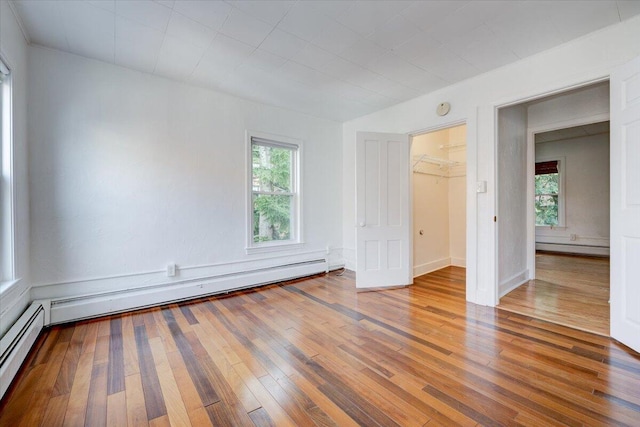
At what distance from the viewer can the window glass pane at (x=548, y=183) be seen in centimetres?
658

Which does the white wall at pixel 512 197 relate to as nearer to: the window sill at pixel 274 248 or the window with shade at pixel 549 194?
the window sill at pixel 274 248

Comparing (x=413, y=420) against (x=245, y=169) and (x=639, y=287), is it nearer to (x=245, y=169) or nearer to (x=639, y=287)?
(x=639, y=287)

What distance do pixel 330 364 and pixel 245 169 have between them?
106 inches

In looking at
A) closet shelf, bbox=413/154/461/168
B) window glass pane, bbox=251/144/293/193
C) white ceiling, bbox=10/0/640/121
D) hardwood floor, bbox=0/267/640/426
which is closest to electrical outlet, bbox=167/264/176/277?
hardwood floor, bbox=0/267/640/426

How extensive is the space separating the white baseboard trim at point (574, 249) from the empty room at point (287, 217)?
6.89 feet

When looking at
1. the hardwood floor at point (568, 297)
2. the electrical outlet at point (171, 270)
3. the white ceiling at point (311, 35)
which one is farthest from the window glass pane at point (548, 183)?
the electrical outlet at point (171, 270)

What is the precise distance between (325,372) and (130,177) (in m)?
2.74

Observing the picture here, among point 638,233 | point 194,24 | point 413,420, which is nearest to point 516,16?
point 638,233

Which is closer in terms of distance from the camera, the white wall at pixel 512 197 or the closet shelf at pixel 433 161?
the white wall at pixel 512 197

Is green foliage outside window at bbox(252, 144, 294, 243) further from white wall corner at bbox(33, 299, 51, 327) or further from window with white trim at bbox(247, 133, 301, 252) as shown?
white wall corner at bbox(33, 299, 51, 327)

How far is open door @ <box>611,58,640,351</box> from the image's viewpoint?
204 cm

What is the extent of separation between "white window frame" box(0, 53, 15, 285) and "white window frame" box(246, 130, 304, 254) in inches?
84.7

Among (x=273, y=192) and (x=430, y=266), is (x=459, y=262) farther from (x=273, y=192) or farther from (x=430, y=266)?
(x=273, y=192)

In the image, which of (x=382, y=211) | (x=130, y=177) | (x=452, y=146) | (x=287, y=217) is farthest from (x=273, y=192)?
(x=452, y=146)
